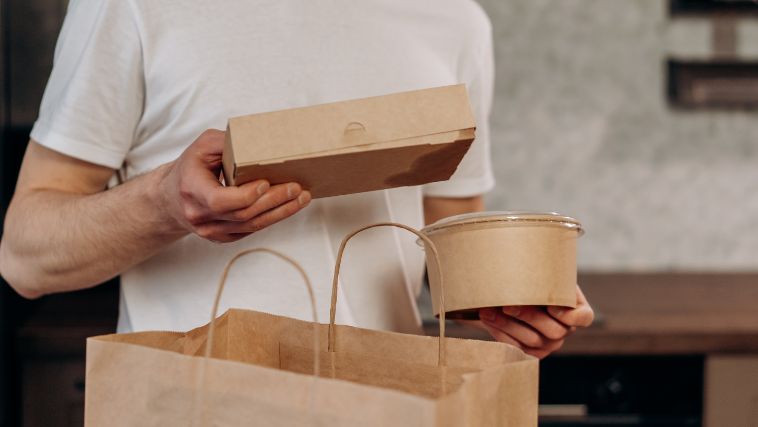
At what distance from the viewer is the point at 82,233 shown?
984mm

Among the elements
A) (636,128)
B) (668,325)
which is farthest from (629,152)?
(668,325)

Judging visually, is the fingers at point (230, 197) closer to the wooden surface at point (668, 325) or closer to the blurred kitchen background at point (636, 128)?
the wooden surface at point (668, 325)

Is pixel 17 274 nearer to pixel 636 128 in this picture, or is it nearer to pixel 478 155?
pixel 478 155

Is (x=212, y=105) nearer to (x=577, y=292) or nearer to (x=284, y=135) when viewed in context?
(x=284, y=135)

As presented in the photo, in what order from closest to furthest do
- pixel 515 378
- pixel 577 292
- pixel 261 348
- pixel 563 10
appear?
pixel 515 378 < pixel 261 348 < pixel 577 292 < pixel 563 10

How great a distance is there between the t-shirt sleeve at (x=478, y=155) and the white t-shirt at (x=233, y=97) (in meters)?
0.11

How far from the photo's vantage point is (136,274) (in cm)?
107

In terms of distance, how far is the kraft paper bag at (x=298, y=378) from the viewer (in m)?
0.66

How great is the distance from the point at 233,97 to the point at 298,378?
44cm

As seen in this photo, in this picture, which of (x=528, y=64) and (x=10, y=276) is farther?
(x=528, y=64)

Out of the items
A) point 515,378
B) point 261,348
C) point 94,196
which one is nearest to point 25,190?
point 94,196

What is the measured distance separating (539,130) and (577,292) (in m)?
1.36

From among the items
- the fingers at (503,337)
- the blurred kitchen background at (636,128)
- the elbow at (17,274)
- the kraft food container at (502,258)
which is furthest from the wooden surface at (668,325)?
the elbow at (17,274)

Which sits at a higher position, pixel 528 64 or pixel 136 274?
pixel 528 64
